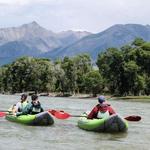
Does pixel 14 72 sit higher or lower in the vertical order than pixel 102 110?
higher

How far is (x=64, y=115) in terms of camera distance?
31.0 meters

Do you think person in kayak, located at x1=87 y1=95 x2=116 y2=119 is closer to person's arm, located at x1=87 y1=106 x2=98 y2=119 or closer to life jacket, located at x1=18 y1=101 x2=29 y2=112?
person's arm, located at x1=87 y1=106 x2=98 y2=119

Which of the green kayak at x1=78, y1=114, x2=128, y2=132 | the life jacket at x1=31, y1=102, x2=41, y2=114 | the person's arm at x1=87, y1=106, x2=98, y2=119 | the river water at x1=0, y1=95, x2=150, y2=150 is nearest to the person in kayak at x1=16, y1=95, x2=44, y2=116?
the life jacket at x1=31, y1=102, x2=41, y2=114

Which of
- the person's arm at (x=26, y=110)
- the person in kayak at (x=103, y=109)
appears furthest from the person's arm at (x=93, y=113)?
the person's arm at (x=26, y=110)

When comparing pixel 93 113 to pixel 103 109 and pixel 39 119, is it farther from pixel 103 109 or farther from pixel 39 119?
pixel 39 119

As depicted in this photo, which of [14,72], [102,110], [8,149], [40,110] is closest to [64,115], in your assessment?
[40,110]

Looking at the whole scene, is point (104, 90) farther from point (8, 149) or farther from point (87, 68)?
point (8, 149)

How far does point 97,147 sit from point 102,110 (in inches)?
206

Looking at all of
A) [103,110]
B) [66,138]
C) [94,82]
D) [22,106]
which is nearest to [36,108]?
[22,106]

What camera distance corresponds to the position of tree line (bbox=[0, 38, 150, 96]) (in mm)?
102562

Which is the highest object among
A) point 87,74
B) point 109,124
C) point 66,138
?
point 87,74

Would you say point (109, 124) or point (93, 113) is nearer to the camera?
point (109, 124)

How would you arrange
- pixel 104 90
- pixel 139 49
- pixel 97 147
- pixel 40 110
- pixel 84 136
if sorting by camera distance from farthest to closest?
pixel 104 90, pixel 139 49, pixel 40 110, pixel 84 136, pixel 97 147

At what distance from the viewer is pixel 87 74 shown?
118 metres
